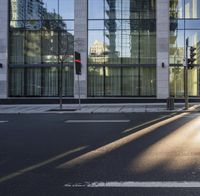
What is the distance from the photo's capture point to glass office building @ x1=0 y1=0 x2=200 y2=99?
31641mm

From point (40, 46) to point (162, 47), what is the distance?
34.6 ft

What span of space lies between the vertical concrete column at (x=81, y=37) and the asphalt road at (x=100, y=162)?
723 inches

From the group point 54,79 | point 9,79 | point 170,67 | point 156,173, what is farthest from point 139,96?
point 156,173

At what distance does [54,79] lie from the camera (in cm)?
3234

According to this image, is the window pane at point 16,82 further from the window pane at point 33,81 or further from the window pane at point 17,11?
the window pane at point 17,11

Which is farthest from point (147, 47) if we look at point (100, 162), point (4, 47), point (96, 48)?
point (100, 162)

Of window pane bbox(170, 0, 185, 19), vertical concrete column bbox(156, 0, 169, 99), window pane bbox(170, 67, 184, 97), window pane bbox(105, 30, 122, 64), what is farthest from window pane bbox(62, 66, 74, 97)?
window pane bbox(170, 0, 185, 19)

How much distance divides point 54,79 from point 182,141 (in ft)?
75.0

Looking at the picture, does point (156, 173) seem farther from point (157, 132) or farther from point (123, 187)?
point (157, 132)

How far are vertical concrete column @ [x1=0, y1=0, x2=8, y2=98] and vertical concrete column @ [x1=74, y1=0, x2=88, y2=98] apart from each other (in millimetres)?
6074

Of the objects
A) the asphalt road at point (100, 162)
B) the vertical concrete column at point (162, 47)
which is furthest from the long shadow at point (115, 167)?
the vertical concrete column at point (162, 47)

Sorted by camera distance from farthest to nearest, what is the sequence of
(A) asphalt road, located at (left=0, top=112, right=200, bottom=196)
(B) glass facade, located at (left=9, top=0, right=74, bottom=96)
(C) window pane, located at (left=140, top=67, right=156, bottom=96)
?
(B) glass facade, located at (left=9, top=0, right=74, bottom=96) < (C) window pane, located at (left=140, top=67, right=156, bottom=96) < (A) asphalt road, located at (left=0, top=112, right=200, bottom=196)

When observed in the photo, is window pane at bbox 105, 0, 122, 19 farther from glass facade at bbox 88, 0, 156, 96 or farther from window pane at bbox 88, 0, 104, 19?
window pane at bbox 88, 0, 104, 19

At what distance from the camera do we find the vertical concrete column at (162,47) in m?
30.9
